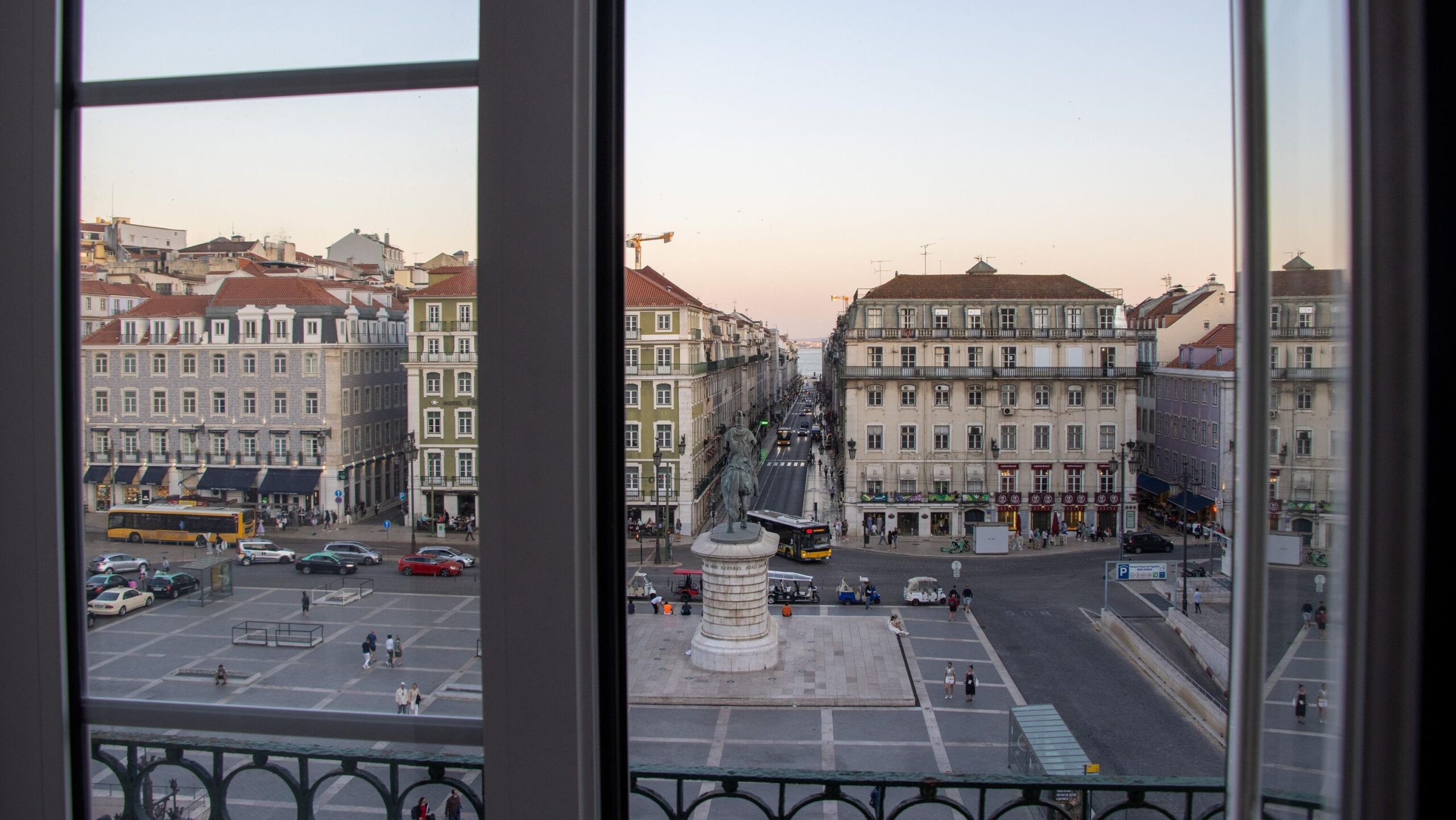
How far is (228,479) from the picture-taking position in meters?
1.09

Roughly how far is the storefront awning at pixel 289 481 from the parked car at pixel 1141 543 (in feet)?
21.4

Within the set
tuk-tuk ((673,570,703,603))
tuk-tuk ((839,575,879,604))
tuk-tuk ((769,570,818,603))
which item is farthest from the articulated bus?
tuk-tuk ((673,570,703,603))

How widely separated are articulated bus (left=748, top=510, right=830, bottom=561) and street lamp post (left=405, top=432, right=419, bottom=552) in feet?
30.1

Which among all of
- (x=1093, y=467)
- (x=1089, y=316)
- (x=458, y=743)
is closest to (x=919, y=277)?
(x=1089, y=316)

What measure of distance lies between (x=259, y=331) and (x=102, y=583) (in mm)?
385

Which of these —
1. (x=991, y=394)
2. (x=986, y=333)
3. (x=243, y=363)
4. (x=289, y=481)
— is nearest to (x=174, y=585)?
(x=289, y=481)

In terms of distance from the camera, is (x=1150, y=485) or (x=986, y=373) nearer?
(x=1150, y=485)

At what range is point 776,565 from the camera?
37.2 feet

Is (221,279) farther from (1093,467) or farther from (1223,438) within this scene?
(1093,467)

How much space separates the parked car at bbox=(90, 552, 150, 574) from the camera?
1057mm

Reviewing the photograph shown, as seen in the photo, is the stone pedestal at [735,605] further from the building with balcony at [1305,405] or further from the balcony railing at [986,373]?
the building with balcony at [1305,405]

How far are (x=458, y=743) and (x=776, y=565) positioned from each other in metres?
10.6

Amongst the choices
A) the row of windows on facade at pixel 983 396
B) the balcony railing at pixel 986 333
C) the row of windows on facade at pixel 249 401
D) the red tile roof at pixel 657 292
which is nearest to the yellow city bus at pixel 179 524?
the row of windows on facade at pixel 249 401

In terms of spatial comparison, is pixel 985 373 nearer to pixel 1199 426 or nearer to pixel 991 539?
pixel 991 539
